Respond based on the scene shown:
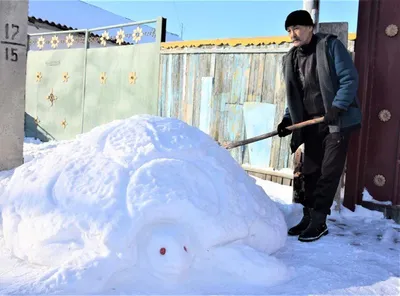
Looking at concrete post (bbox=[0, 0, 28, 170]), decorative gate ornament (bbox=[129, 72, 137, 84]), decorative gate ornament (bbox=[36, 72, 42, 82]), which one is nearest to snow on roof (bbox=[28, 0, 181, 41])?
decorative gate ornament (bbox=[36, 72, 42, 82])

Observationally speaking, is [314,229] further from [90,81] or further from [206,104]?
[90,81]

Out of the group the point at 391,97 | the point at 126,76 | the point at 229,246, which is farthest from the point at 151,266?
the point at 126,76

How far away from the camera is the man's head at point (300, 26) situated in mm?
2938

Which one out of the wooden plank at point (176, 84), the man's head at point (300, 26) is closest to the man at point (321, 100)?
the man's head at point (300, 26)

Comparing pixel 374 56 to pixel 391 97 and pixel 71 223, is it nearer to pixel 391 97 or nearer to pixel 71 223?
pixel 391 97

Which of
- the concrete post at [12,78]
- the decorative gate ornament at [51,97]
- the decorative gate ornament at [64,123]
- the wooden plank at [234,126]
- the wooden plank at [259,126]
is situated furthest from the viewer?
the decorative gate ornament at [51,97]

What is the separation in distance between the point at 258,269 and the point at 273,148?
319cm

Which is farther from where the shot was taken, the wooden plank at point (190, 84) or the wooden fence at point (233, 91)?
the wooden plank at point (190, 84)

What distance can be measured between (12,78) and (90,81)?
349 centimetres

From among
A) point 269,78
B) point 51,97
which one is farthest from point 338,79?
point 51,97

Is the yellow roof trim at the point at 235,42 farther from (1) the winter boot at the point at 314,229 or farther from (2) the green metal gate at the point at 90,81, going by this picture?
(1) the winter boot at the point at 314,229

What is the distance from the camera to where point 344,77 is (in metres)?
2.84

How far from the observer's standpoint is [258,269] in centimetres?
210

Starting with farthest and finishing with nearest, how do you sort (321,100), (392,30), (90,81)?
1. (90,81)
2. (392,30)
3. (321,100)
